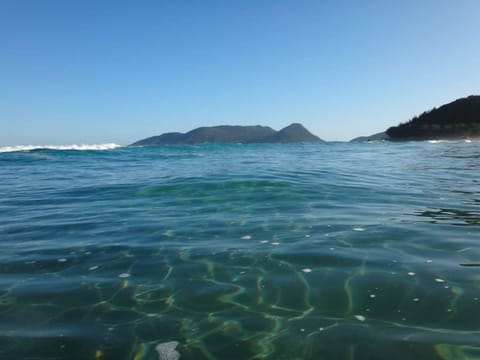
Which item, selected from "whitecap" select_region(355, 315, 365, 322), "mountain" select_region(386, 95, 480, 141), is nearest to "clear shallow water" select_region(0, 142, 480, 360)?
"whitecap" select_region(355, 315, 365, 322)

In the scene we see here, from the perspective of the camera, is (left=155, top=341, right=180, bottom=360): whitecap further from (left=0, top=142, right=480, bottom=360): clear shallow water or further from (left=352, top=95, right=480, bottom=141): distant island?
(left=352, top=95, right=480, bottom=141): distant island

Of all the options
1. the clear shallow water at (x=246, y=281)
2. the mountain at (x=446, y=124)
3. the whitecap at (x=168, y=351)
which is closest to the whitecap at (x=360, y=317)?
the clear shallow water at (x=246, y=281)

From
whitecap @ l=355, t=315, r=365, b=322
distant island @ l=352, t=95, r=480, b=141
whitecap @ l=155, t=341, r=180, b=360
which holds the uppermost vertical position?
distant island @ l=352, t=95, r=480, b=141

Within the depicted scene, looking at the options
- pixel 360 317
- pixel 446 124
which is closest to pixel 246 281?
pixel 360 317

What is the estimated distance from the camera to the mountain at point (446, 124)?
2697 inches

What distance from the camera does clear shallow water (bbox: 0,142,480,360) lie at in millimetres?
2646

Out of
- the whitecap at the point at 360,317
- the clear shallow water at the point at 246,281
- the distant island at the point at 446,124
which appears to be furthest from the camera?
the distant island at the point at 446,124

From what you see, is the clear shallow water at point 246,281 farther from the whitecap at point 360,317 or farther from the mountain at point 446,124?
the mountain at point 446,124

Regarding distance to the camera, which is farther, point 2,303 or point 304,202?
point 304,202

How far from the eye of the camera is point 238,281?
3742mm

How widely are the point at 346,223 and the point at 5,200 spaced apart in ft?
31.2

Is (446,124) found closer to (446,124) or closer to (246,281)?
(446,124)

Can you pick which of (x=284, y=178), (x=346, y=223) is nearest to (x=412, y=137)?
(x=284, y=178)

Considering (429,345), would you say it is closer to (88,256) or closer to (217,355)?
(217,355)
